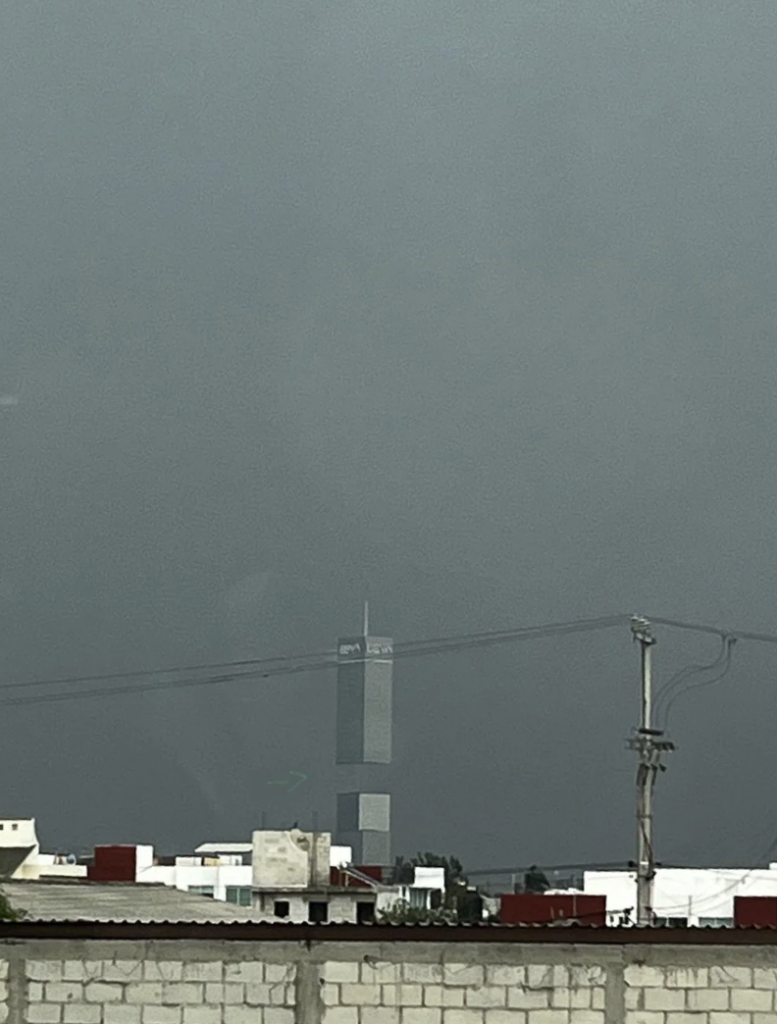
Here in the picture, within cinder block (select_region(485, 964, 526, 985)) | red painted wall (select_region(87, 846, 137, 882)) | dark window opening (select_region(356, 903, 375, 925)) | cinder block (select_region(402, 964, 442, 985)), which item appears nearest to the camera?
cinder block (select_region(485, 964, 526, 985))

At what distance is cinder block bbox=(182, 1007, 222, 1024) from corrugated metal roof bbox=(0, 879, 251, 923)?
49.4ft

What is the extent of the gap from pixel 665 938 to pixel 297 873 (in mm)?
68118

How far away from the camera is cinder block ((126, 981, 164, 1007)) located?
953 inches

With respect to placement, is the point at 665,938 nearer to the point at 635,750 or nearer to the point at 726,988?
the point at 726,988

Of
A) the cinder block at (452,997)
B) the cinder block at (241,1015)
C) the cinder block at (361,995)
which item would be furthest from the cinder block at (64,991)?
the cinder block at (452,997)

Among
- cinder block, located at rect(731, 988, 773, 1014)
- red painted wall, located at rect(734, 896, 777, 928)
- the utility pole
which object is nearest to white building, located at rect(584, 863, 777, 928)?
the utility pole

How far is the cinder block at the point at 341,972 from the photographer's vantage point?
79.2ft

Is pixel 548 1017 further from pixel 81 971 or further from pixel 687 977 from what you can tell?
pixel 81 971

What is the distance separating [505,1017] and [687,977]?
200 centimetres

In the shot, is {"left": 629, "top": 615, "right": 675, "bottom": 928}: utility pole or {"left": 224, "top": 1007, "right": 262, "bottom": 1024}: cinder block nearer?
{"left": 224, "top": 1007, "right": 262, "bottom": 1024}: cinder block

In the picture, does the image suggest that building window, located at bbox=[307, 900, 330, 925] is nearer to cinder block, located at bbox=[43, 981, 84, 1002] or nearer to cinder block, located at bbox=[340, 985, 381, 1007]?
cinder block, located at bbox=[43, 981, 84, 1002]

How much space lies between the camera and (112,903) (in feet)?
147

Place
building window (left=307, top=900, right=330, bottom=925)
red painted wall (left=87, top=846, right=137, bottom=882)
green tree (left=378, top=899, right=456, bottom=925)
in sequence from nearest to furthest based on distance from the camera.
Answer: red painted wall (left=87, top=846, right=137, bottom=882), building window (left=307, top=900, right=330, bottom=925), green tree (left=378, top=899, right=456, bottom=925)

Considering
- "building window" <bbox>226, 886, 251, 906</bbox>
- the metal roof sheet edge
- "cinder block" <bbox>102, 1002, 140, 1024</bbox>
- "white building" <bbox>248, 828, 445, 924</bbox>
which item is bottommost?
"cinder block" <bbox>102, 1002, 140, 1024</bbox>
